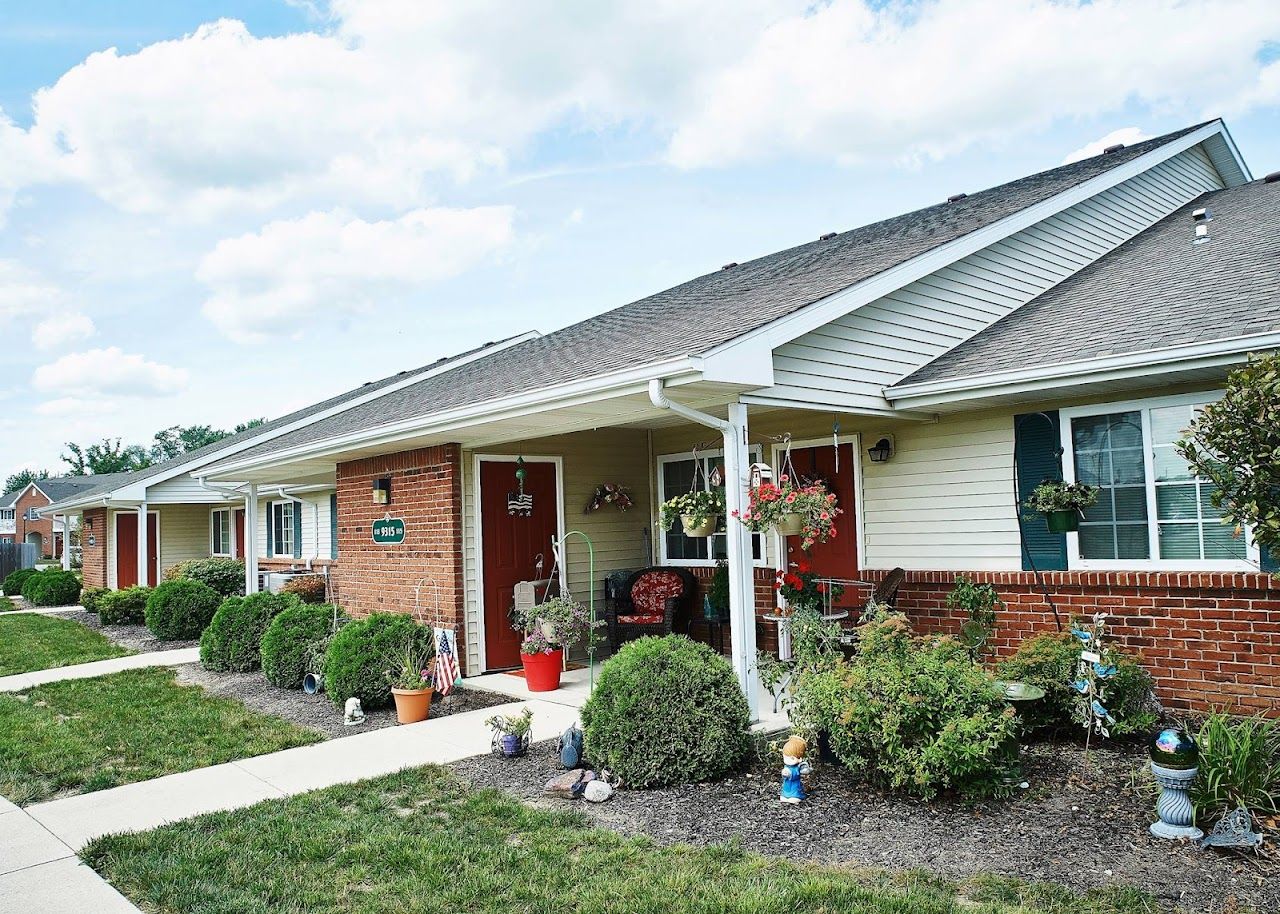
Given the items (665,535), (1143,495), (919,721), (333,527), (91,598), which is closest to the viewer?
(919,721)

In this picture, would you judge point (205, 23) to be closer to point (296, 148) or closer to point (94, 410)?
point (296, 148)

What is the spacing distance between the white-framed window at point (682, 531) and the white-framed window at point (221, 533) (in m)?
14.0

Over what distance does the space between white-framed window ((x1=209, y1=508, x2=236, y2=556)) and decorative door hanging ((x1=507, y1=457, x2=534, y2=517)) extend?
13.7m

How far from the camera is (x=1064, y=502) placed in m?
6.71

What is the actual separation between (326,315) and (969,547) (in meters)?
26.1

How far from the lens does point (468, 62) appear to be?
9.37 meters

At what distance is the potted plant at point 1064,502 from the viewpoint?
6.69m

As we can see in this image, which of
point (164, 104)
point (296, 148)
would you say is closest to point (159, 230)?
point (296, 148)

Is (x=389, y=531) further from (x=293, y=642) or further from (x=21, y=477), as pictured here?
(x=21, y=477)

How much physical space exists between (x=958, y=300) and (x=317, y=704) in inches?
282

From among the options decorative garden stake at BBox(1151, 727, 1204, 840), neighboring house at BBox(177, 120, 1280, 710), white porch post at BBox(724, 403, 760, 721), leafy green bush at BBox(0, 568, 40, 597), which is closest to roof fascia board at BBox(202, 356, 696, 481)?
neighboring house at BBox(177, 120, 1280, 710)

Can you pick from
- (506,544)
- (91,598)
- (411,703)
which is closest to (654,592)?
(506,544)

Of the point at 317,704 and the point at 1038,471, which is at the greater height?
the point at 1038,471

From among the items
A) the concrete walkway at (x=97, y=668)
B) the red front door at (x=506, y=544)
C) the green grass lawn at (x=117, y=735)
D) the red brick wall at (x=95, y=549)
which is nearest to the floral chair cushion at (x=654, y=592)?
the red front door at (x=506, y=544)
